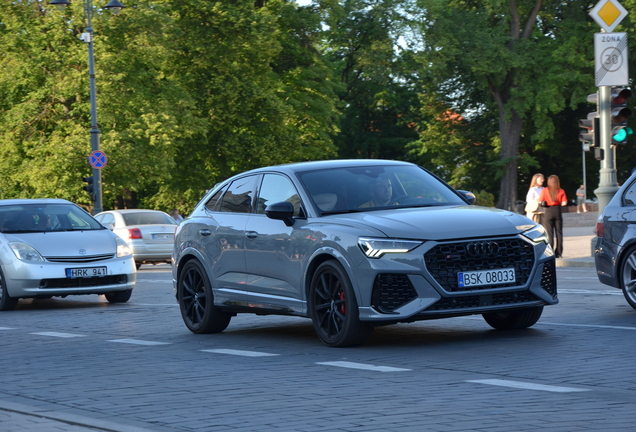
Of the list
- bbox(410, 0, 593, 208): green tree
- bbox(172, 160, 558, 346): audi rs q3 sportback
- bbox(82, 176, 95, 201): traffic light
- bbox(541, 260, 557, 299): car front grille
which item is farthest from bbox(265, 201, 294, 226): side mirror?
bbox(410, 0, 593, 208): green tree

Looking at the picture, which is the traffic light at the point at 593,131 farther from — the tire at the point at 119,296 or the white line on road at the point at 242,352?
the white line on road at the point at 242,352

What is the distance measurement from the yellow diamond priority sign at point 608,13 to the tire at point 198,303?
40.7 feet

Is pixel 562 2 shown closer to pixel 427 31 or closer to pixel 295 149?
pixel 427 31

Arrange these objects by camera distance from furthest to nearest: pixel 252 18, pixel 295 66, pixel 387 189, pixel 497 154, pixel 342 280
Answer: pixel 497 154, pixel 295 66, pixel 252 18, pixel 387 189, pixel 342 280

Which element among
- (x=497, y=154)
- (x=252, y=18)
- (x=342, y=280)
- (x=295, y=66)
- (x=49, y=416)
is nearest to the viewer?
(x=49, y=416)

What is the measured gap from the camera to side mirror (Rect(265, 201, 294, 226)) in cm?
1002

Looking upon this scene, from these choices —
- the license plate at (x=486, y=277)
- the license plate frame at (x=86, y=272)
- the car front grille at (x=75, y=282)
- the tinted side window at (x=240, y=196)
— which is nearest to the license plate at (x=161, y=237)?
the car front grille at (x=75, y=282)

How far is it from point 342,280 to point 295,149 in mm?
40960

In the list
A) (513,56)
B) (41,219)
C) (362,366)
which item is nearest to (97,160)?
(41,219)

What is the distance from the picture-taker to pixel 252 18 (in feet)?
156

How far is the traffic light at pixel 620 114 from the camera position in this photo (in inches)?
825

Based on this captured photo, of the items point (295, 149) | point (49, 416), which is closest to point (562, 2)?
point (295, 149)

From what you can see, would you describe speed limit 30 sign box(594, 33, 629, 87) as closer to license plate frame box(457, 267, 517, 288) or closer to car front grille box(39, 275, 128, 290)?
car front grille box(39, 275, 128, 290)

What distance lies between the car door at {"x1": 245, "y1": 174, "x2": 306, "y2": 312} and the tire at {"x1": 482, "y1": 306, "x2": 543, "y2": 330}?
1.75 metres
